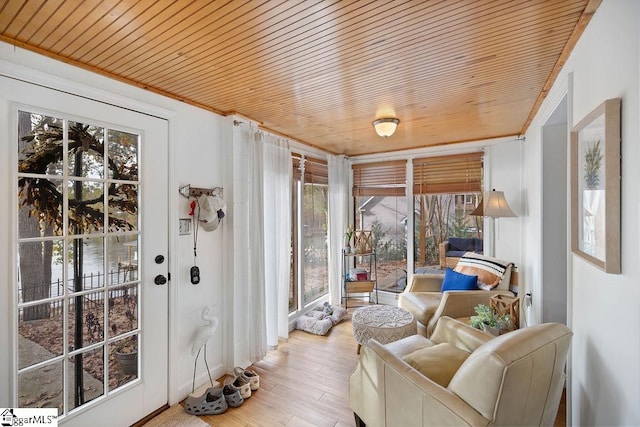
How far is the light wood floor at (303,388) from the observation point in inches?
82.5

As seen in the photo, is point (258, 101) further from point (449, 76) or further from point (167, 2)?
point (449, 76)

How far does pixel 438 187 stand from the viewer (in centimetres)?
400

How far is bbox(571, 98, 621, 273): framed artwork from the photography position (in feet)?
3.56

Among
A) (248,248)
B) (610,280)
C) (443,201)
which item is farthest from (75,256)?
(443,201)

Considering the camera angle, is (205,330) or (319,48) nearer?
(319,48)

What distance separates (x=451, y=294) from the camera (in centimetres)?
278

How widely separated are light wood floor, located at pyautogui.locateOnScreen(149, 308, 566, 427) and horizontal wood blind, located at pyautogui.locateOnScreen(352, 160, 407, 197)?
81.6 inches


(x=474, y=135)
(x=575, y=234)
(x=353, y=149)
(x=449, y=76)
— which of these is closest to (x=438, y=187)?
(x=474, y=135)

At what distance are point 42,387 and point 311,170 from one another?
10.1 ft

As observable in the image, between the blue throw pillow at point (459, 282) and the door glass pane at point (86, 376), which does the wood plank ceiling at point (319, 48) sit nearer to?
the blue throw pillow at point (459, 282)

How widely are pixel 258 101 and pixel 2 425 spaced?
234cm

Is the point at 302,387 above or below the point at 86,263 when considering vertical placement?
below

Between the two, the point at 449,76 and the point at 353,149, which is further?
the point at 353,149

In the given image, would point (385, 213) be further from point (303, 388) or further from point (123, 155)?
point (123, 155)
